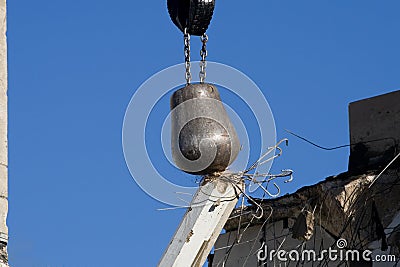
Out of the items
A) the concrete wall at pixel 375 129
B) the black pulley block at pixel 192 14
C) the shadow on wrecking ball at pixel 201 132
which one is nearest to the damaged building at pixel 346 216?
the concrete wall at pixel 375 129

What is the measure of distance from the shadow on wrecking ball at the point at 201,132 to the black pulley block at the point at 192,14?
0.35 m

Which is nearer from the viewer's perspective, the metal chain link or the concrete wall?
the metal chain link

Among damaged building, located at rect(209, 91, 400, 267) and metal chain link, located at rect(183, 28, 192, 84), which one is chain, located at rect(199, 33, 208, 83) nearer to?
metal chain link, located at rect(183, 28, 192, 84)

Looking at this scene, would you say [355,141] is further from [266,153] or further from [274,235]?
[266,153]

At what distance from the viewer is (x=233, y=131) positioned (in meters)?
6.42

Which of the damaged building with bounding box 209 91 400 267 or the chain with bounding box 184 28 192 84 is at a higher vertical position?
the damaged building with bounding box 209 91 400 267

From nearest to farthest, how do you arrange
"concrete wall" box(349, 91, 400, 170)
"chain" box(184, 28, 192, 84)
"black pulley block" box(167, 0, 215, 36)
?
1. "black pulley block" box(167, 0, 215, 36)
2. "chain" box(184, 28, 192, 84)
3. "concrete wall" box(349, 91, 400, 170)

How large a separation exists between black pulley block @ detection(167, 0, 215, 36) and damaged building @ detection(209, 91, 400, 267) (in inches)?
108

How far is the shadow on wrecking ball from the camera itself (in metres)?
6.29

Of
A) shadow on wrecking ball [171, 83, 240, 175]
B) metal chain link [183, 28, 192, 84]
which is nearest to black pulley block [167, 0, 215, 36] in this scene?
metal chain link [183, 28, 192, 84]

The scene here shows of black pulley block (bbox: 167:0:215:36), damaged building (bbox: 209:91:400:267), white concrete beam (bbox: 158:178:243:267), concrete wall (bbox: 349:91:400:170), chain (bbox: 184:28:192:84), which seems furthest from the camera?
concrete wall (bbox: 349:91:400:170)

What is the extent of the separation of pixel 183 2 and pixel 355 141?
4068 mm

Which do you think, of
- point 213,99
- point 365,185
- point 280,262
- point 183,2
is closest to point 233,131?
point 213,99

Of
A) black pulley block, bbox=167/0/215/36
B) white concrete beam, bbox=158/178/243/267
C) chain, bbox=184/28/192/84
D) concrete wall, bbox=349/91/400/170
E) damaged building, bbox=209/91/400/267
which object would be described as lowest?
white concrete beam, bbox=158/178/243/267
